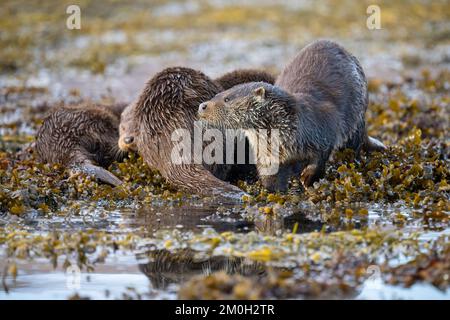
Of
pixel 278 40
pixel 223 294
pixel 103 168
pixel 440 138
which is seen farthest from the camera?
pixel 278 40

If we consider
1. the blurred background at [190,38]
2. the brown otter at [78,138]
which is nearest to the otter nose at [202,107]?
the brown otter at [78,138]

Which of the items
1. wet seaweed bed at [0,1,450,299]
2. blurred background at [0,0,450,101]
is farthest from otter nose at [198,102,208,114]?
blurred background at [0,0,450,101]

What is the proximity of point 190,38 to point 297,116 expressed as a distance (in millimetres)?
11517

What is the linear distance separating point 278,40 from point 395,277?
12.9 meters

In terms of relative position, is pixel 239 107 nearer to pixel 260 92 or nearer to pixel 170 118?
pixel 260 92

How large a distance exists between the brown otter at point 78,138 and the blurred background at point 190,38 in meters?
3.78

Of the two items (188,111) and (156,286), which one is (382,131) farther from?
(156,286)

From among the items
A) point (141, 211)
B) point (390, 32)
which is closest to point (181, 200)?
point (141, 211)

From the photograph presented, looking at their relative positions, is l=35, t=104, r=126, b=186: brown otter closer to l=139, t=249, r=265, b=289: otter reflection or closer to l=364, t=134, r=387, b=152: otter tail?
l=364, t=134, r=387, b=152: otter tail

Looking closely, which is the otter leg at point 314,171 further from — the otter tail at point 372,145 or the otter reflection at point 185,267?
the otter reflection at point 185,267

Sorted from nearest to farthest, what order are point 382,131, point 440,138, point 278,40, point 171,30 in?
point 440,138
point 382,131
point 278,40
point 171,30

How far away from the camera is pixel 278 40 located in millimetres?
16234

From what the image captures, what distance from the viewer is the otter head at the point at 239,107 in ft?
17.3

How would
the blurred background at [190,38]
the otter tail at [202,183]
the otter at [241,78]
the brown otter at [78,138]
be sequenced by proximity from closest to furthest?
the otter tail at [202,183] < the brown otter at [78,138] < the otter at [241,78] < the blurred background at [190,38]
